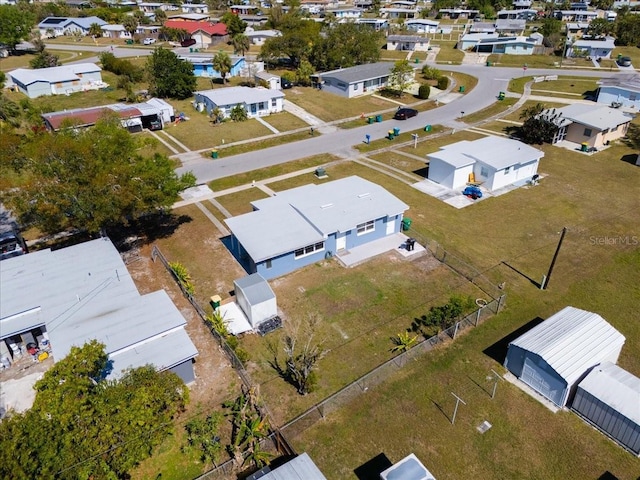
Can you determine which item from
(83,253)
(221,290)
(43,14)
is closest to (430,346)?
(221,290)

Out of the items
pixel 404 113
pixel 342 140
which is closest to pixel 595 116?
pixel 404 113

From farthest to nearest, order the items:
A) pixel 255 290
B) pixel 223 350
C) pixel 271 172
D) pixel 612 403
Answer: pixel 271 172 → pixel 255 290 → pixel 223 350 → pixel 612 403

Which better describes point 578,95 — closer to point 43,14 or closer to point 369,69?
point 369,69

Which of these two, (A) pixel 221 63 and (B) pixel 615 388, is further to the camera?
(A) pixel 221 63

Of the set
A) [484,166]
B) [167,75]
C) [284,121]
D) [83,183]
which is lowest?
[284,121]

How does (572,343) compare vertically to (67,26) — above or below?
below

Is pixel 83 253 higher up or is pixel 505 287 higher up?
pixel 83 253

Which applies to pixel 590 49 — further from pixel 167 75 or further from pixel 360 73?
pixel 167 75
